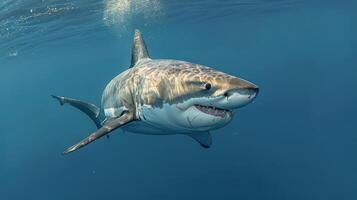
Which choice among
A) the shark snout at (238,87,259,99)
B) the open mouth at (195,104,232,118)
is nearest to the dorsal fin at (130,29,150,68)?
the open mouth at (195,104,232,118)

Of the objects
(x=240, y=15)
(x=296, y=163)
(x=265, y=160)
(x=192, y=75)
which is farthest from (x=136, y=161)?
(x=192, y=75)

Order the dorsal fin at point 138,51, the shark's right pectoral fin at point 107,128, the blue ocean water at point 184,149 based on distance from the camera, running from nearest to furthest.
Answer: the shark's right pectoral fin at point 107,128, the dorsal fin at point 138,51, the blue ocean water at point 184,149

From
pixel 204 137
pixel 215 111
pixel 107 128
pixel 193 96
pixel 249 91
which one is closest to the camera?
pixel 249 91

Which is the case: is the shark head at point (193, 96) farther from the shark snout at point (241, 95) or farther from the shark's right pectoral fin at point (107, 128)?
the shark's right pectoral fin at point (107, 128)

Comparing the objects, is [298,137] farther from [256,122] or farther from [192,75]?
[192,75]

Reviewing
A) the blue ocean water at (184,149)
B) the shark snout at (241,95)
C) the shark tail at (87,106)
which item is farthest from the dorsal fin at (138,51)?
the blue ocean water at (184,149)

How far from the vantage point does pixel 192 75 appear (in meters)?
5.84

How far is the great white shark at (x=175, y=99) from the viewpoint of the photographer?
4996mm

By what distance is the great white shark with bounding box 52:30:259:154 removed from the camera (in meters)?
5.00

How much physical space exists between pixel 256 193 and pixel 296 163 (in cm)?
727

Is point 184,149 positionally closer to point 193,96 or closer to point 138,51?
point 138,51

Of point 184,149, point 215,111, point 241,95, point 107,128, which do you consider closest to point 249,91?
point 241,95

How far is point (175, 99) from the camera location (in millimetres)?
5824

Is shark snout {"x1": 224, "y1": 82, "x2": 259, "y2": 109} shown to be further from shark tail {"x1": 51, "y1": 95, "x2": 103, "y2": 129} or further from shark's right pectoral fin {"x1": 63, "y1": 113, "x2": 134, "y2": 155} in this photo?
shark tail {"x1": 51, "y1": 95, "x2": 103, "y2": 129}
